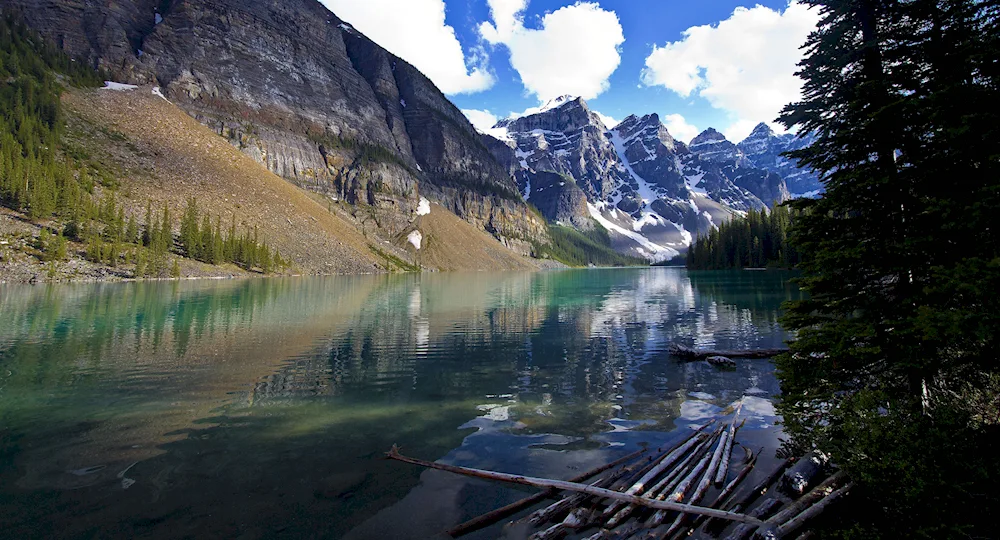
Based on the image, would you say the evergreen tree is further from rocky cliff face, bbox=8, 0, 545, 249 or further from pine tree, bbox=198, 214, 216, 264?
rocky cliff face, bbox=8, 0, 545, 249

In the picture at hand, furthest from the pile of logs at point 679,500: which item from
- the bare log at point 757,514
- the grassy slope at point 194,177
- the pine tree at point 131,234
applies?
the pine tree at point 131,234

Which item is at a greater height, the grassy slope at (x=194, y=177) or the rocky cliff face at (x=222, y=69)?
the rocky cliff face at (x=222, y=69)

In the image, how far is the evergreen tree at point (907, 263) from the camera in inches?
243

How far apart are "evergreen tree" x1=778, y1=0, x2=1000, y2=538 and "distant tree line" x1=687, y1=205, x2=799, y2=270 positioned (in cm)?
11155

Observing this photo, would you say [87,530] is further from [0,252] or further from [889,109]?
[0,252]

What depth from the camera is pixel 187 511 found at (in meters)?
8.05

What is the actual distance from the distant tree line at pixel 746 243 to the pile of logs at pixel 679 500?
115418 mm

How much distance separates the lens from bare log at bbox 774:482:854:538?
575 centimetres

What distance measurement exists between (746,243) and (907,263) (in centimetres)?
14494

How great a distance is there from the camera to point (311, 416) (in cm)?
1345

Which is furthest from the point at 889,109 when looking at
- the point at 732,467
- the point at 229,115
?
the point at 229,115

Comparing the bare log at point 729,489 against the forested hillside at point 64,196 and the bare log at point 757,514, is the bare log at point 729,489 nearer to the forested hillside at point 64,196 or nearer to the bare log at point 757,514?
the bare log at point 757,514

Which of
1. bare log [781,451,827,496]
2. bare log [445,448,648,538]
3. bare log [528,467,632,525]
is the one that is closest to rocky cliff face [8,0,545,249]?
bare log [445,448,648,538]

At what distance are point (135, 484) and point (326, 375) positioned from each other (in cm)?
957
